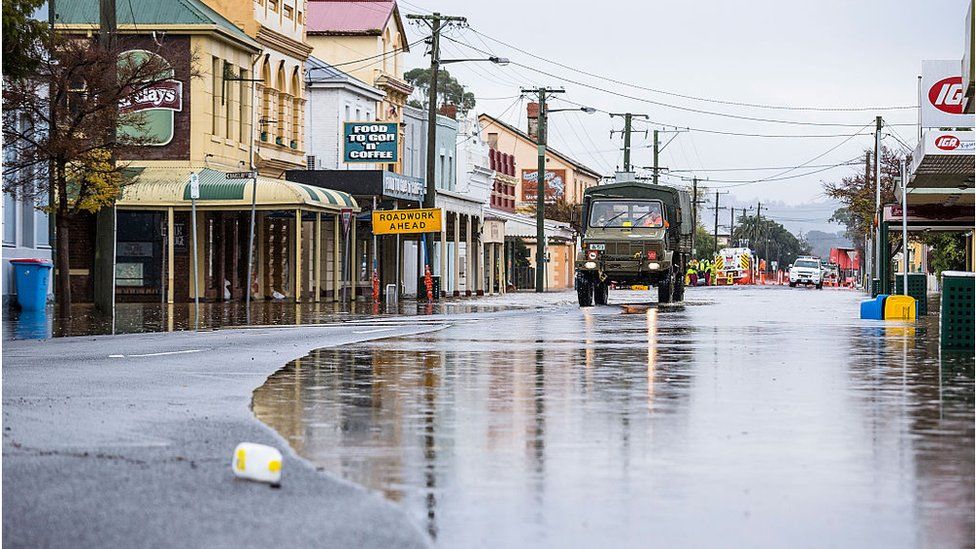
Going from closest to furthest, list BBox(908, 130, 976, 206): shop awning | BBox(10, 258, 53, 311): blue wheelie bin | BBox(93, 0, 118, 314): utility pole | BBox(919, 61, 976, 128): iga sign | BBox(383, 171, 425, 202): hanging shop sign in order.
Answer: BBox(908, 130, 976, 206): shop awning, BBox(93, 0, 118, 314): utility pole, BBox(919, 61, 976, 128): iga sign, BBox(10, 258, 53, 311): blue wheelie bin, BBox(383, 171, 425, 202): hanging shop sign

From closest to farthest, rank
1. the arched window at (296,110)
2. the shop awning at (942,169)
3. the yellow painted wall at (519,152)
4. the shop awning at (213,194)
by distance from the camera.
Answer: the shop awning at (942,169) → the shop awning at (213,194) → the arched window at (296,110) → the yellow painted wall at (519,152)

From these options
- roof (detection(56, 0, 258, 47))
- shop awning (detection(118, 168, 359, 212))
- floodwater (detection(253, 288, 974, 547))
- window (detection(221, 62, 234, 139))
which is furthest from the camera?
window (detection(221, 62, 234, 139))

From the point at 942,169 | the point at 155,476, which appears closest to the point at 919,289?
the point at 942,169

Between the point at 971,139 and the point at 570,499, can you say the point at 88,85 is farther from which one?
the point at 570,499

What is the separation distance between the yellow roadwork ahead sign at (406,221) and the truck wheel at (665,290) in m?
7.04

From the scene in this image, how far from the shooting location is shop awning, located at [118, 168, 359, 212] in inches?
1838

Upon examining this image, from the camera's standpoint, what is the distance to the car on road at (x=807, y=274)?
323 ft

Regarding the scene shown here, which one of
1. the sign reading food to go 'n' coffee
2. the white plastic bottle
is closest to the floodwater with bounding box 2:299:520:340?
the sign reading food to go 'n' coffee

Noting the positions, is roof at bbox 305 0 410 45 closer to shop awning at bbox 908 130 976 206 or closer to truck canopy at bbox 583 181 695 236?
truck canopy at bbox 583 181 695 236

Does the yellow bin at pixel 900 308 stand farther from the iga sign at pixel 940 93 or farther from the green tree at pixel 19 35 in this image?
the green tree at pixel 19 35

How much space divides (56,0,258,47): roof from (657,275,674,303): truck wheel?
14384 millimetres

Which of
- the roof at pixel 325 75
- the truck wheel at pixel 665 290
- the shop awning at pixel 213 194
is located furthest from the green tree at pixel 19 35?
the roof at pixel 325 75

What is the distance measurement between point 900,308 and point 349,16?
38002mm

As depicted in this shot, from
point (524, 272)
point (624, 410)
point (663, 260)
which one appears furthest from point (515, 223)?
point (624, 410)
